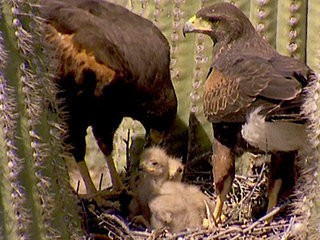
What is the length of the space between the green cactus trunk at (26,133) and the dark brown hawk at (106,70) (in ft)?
2.83

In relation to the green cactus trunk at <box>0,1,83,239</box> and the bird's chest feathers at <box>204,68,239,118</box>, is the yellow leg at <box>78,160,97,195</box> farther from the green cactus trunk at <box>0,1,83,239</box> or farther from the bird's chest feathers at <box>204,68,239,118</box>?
the green cactus trunk at <box>0,1,83,239</box>

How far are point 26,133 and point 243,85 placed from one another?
3.08 ft

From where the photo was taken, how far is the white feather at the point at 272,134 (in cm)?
299

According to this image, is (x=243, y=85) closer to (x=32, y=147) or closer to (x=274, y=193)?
(x=274, y=193)

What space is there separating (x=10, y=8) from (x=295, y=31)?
161 cm

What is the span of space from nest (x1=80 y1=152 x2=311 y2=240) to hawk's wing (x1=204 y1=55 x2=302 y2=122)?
28cm

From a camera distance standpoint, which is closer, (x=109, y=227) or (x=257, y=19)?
(x=109, y=227)

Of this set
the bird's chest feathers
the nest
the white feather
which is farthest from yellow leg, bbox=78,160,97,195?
the white feather

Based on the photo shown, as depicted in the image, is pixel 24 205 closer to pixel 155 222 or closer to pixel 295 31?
pixel 155 222

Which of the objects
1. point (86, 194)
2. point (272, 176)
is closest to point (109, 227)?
point (86, 194)

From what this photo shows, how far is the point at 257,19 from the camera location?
3.73m

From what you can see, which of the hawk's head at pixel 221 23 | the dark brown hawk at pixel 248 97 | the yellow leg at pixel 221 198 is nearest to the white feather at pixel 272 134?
the dark brown hawk at pixel 248 97

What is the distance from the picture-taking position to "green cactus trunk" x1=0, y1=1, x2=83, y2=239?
239cm

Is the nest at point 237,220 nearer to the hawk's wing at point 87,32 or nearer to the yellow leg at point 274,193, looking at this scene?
the yellow leg at point 274,193
